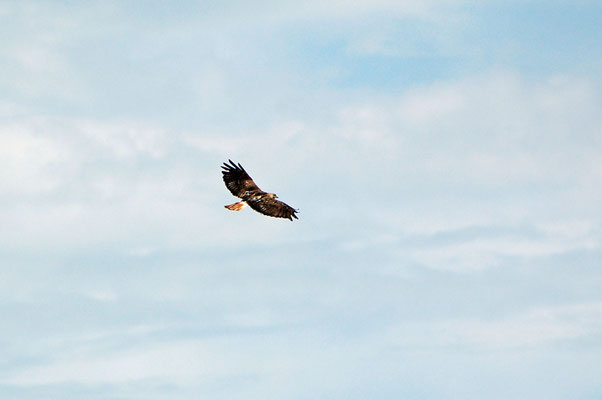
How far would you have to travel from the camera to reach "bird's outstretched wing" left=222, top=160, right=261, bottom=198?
192ft

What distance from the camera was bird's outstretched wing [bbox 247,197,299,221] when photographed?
59406mm

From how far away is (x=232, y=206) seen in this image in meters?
58.7

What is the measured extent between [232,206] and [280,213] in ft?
11.8

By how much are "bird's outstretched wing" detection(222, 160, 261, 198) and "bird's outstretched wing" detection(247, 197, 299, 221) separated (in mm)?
881

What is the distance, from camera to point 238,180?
193ft

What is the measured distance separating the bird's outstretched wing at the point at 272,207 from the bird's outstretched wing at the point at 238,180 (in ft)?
2.89

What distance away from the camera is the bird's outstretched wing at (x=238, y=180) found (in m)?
58.6

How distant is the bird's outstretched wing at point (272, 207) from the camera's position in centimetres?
5941

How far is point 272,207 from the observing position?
6009 cm

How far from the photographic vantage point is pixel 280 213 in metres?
60.4

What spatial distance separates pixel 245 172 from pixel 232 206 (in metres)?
2.41

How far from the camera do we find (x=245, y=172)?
58719mm

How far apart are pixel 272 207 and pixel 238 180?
3.10 m
